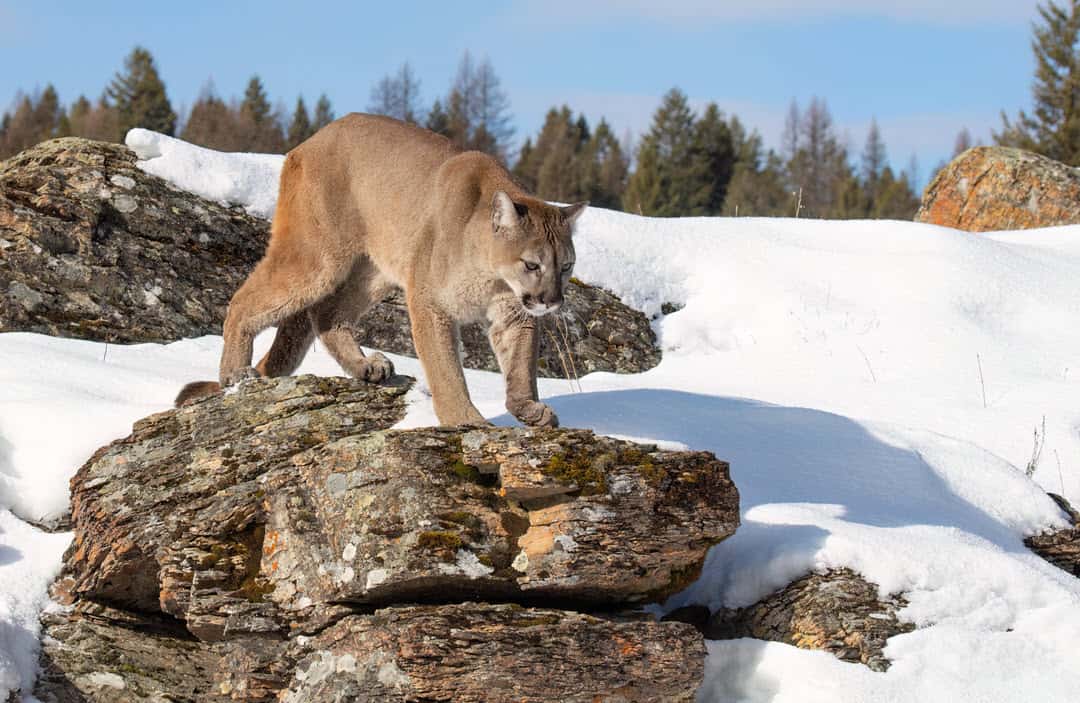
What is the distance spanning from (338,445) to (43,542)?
57.8 inches

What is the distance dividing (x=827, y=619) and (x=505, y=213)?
2.14 metres

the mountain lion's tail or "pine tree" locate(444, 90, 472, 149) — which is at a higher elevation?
"pine tree" locate(444, 90, 472, 149)

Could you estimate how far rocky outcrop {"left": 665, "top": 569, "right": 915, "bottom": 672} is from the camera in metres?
3.70

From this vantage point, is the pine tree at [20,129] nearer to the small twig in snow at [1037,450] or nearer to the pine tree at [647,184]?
the pine tree at [647,184]

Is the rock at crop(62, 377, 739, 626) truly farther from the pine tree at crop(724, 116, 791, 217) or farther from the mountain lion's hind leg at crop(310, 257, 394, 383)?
the pine tree at crop(724, 116, 791, 217)

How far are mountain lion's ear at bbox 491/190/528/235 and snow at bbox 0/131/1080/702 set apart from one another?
864 mm

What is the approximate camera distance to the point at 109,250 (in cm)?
708

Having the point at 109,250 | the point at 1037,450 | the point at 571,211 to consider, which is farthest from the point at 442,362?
the point at 1037,450

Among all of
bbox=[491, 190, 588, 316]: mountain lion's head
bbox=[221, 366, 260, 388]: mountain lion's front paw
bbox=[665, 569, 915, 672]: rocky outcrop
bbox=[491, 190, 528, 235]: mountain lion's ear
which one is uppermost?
bbox=[491, 190, 528, 235]: mountain lion's ear

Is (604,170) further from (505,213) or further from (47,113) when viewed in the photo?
(505,213)

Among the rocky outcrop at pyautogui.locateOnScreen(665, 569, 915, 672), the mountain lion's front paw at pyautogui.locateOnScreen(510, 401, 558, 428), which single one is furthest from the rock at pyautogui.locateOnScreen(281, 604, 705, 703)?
the mountain lion's front paw at pyautogui.locateOnScreen(510, 401, 558, 428)

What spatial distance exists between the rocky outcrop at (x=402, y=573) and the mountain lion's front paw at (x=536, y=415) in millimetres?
703

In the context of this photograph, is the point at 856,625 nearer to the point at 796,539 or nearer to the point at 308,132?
the point at 796,539

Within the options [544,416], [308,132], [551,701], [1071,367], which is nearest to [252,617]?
[551,701]
